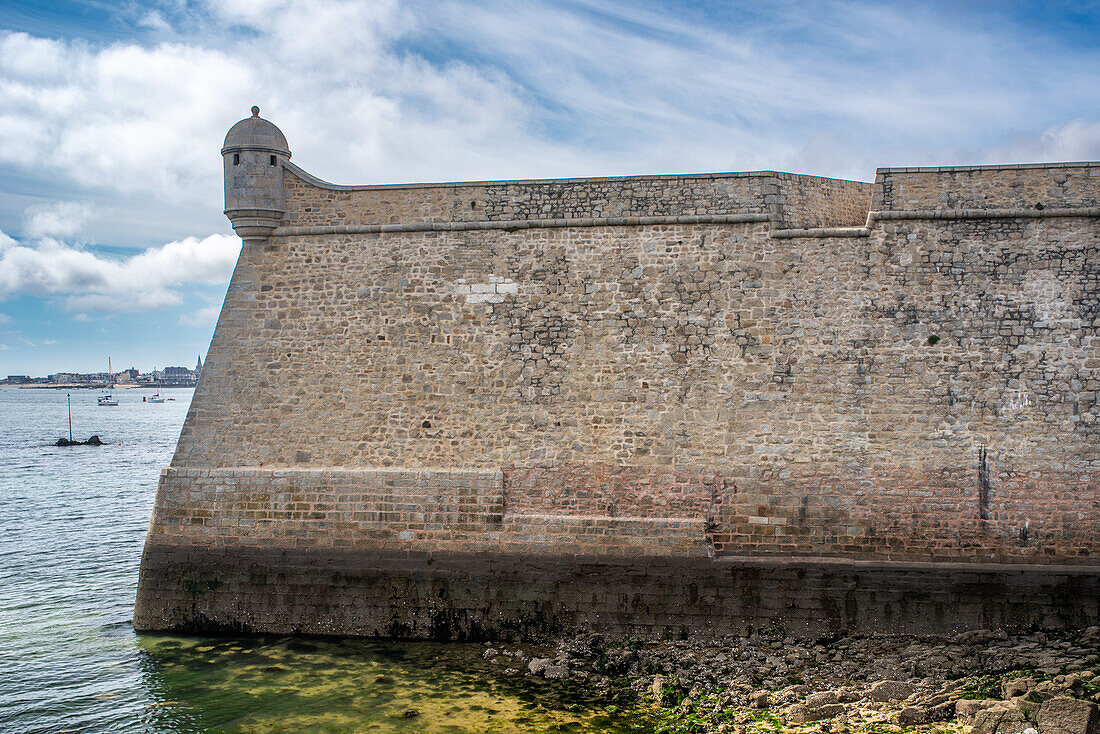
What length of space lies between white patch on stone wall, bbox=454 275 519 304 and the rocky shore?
14.8 ft

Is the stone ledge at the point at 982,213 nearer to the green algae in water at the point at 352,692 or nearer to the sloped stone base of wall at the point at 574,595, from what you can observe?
the sloped stone base of wall at the point at 574,595

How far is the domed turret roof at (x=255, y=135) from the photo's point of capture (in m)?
10.8

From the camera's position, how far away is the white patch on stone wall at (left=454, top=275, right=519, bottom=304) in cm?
1068

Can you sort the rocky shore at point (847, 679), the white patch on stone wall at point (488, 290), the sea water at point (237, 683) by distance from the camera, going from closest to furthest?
the rocky shore at point (847, 679) < the sea water at point (237, 683) < the white patch on stone wall at point (488, 290)

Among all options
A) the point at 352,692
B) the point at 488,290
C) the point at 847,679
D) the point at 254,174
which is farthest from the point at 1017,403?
the point at 254,174

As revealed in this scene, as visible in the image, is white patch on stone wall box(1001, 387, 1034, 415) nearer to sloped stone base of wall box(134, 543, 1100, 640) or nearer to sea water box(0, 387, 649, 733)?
sloped stone base of wall box(134, 543, 1100, 640)

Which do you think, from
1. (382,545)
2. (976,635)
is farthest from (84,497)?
(976,635)

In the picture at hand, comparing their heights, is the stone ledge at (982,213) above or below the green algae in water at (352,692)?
above

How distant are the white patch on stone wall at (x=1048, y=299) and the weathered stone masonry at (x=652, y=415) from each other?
37 mm

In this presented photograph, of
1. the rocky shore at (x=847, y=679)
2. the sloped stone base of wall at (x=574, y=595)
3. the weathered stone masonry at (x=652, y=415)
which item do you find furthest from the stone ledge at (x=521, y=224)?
the rocky shore at (x=847, y=679)

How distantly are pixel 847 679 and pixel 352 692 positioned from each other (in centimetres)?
546

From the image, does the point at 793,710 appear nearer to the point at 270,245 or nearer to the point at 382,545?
the point at 382,545

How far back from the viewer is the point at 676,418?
33.8 ft

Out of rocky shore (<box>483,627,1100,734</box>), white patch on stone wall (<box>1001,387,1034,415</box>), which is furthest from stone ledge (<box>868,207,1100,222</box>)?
rocky shore (<box>483,627,1100,734</box>)
